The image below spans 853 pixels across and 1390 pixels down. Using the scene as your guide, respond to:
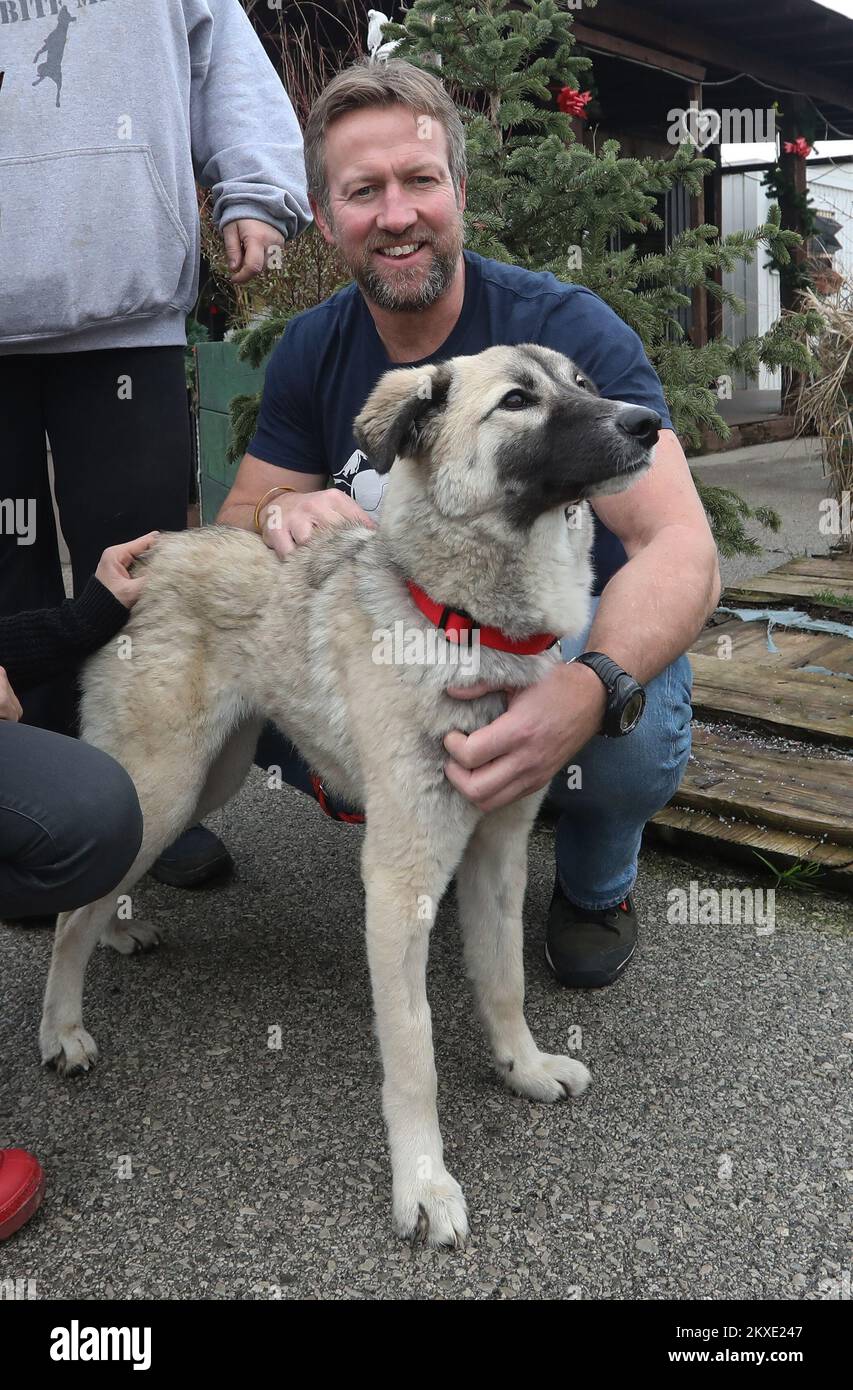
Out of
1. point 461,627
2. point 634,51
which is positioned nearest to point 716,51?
point 634,51

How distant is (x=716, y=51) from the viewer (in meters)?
10.4

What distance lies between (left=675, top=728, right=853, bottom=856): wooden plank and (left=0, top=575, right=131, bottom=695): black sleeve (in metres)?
1.75

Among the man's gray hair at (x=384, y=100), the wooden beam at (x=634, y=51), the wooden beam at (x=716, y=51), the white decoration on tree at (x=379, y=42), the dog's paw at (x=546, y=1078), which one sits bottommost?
the dog's paw at (x=546, y=1078)

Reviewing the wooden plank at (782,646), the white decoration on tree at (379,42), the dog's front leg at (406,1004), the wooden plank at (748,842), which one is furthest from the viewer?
the white decoration on tree at (379,42)

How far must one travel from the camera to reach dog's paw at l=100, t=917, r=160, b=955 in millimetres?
2842

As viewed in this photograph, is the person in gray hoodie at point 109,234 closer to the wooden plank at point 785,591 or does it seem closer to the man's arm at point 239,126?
the man's arm at point 239,126

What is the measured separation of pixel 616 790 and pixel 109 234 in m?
1.69

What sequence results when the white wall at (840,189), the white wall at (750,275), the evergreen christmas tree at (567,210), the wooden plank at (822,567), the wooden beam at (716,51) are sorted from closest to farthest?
the evergreen christmas tree at (567,210), the wooden plank at (822,567), the wooden beam at (716,51), the white wall at (750,275), the white wall at (840,189)

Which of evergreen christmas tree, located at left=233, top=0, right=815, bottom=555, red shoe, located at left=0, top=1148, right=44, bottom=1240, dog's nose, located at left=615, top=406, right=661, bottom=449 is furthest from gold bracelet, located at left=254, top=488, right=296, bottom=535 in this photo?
red shoe, located at left=0, top=1148, right=44, bottom=1240

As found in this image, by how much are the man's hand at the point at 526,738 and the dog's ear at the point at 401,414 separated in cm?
44

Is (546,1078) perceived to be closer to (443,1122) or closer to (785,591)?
(443,1122)

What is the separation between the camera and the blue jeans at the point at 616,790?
2.50 meters

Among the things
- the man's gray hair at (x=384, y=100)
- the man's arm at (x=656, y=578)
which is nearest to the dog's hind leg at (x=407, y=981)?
the man's arm at (x=656, y=578)

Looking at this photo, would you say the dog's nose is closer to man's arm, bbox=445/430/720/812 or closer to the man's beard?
man's arm, bbox=445/430/720/812
